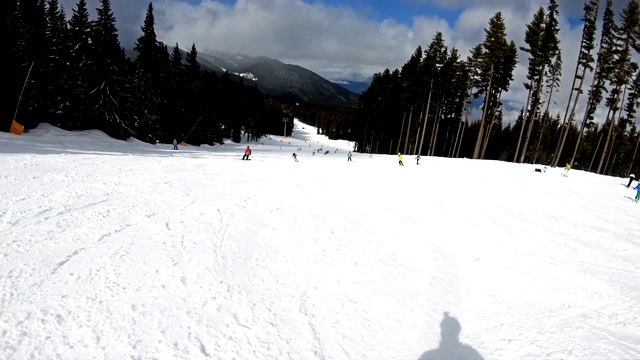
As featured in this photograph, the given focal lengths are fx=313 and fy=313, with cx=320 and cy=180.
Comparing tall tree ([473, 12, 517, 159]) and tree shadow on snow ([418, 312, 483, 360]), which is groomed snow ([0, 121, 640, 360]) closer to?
tree shadow on snow ([418, 312, 483, 360])

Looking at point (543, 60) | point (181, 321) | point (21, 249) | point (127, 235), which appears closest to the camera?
point (181, 321)

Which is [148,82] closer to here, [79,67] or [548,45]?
[79,67]

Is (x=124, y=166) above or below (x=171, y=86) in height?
below

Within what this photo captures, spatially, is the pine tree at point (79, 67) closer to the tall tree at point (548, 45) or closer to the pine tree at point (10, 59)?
the pine tree at point (10, 59)

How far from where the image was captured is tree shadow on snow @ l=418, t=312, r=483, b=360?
20.0 ft

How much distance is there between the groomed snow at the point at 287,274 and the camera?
5.39m

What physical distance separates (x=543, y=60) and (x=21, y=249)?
41008 mm

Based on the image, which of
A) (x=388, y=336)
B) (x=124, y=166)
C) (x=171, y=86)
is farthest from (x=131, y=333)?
(x=171, y=86)

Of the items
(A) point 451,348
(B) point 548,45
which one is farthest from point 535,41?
(A) point 451,348

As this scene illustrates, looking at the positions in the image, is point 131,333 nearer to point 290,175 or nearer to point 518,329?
point 518,329

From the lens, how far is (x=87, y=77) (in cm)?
3105

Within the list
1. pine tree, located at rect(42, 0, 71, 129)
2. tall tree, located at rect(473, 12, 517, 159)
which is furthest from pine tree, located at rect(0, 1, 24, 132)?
tall tree, located at rect(473, 12, 517, 159)

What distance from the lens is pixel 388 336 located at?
6.32m

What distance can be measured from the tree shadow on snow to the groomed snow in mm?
35
